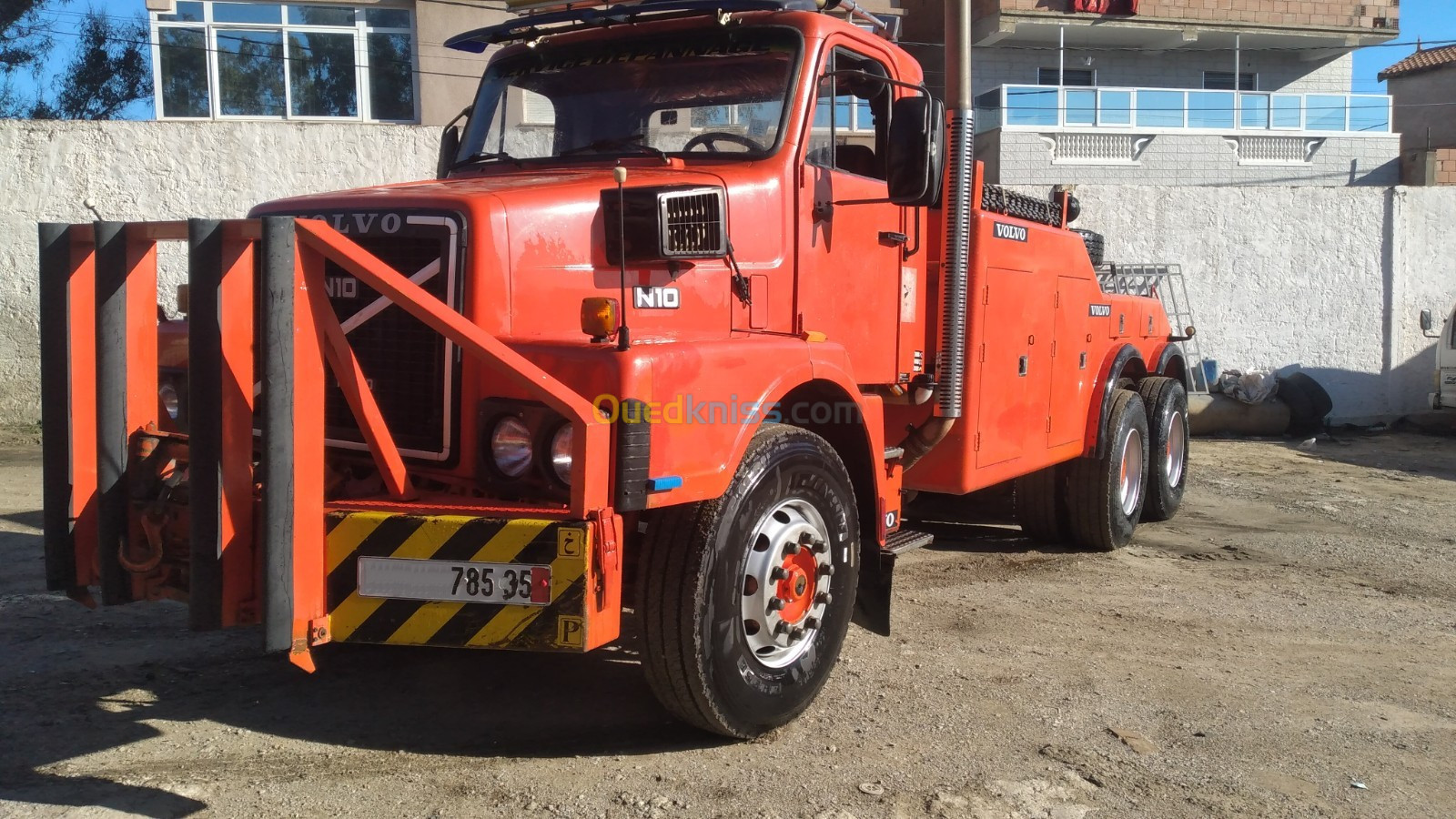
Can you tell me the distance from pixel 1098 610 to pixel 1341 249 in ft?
39.3

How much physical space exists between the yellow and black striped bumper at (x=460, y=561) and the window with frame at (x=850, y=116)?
208cm

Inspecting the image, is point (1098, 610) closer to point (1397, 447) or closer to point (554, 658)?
Answer: point (554, 658)

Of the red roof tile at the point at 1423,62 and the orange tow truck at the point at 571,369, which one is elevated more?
the red roof tile at the point at 1423,62

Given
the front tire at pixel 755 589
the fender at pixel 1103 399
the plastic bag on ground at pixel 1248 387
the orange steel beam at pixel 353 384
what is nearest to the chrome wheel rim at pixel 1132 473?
the fender at pixel 1103 399

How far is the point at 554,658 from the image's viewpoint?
16.4 ft

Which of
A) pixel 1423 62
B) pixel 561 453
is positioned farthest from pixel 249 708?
pixel 1423 62

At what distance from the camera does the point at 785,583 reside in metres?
4.04

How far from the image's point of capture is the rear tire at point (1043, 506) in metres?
7.50

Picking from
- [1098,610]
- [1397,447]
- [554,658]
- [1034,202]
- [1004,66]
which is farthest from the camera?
[1004,66]

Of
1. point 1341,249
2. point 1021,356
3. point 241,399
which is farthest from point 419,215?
point 1341,249

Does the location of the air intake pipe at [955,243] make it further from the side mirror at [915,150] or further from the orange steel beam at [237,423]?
the orange steel beam at [237,423]

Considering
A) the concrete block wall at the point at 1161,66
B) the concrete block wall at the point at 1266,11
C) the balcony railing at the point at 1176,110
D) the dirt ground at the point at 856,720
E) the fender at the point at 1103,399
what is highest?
the concrete block wall at the point at 1266,11

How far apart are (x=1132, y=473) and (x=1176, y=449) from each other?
108cm

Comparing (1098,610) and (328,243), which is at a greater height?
(328,243)
